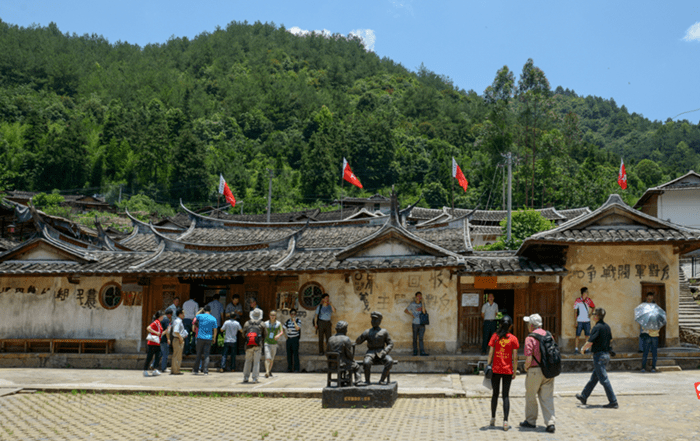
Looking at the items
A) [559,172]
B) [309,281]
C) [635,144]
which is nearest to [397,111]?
[635,144]

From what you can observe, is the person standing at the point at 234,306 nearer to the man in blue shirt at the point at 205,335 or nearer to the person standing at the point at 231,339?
the person standing at the point at 231,339

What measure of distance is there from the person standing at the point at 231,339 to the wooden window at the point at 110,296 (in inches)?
162

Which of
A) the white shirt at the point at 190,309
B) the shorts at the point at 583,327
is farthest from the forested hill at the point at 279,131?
the white shirt at the point at 190,309

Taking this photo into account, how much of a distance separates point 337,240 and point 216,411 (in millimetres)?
13308

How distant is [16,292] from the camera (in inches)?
683

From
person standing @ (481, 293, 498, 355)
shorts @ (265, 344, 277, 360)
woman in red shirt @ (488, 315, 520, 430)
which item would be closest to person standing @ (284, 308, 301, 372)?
shorts @ (265, 344, 277, 360)

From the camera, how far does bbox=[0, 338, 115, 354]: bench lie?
16594 millimetres

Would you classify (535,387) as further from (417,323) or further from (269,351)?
(269,351)

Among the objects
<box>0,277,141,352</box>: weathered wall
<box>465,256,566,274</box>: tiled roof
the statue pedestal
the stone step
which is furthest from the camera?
<box>0,277,141,352</box>: weathered wall

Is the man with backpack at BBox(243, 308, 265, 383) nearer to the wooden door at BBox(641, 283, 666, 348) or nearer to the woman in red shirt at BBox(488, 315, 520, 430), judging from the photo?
the woman in red shirt at BBox(488, 315, 520, 430)

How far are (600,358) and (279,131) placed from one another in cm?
9493

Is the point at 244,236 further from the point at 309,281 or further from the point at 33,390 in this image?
the point at 33,390

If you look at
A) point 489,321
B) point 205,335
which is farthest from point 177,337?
point 489,321

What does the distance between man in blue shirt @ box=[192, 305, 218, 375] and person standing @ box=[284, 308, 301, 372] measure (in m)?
1.91
